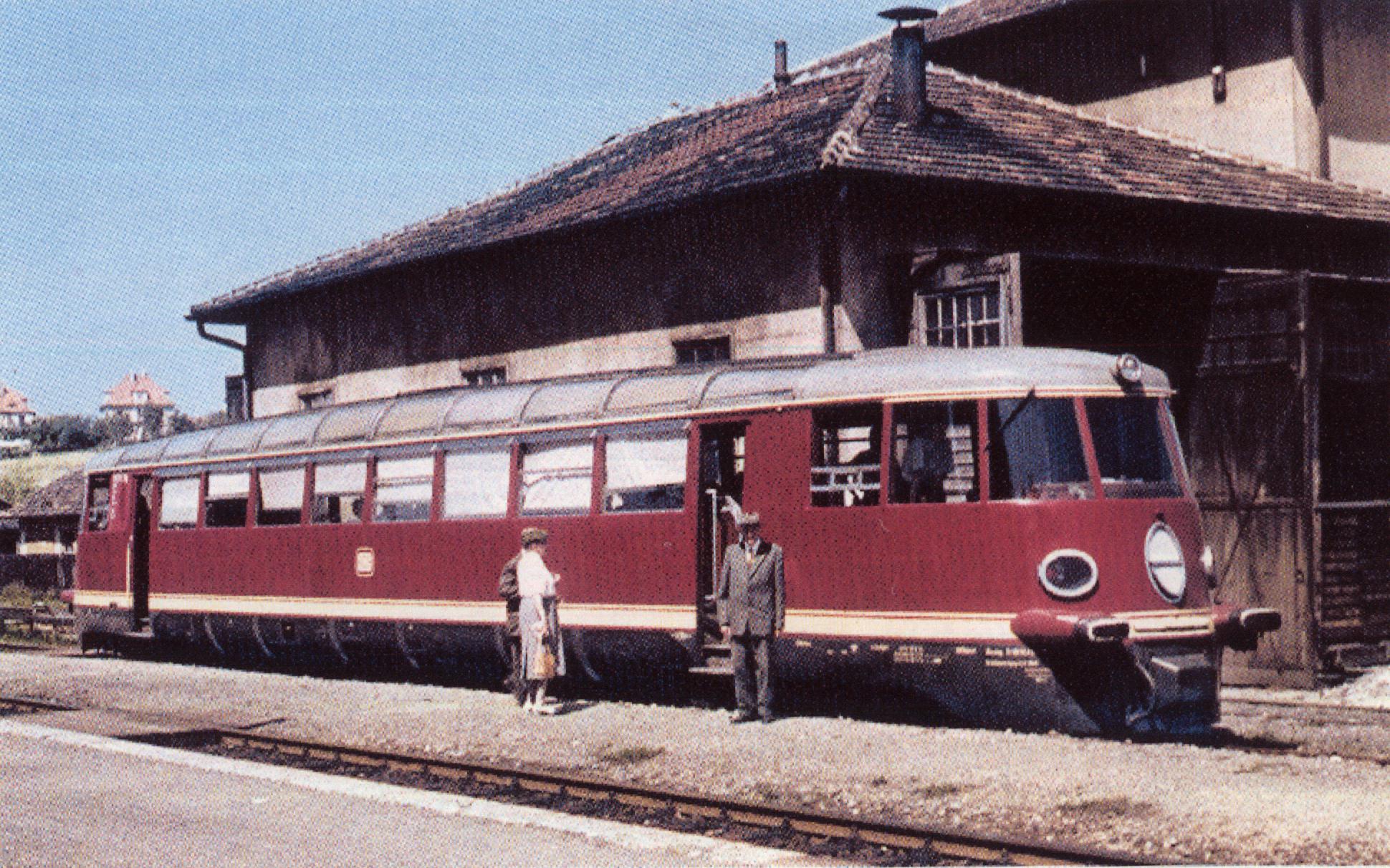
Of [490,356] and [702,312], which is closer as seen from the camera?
[702,312]

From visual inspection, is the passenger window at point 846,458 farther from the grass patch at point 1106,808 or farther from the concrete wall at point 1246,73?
the concrete wall at point 1246,73

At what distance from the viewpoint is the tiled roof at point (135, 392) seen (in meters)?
184

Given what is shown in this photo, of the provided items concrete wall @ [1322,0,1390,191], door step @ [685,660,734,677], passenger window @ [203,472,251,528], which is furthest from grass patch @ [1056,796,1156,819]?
concrete wall @ [1322,0,1390,191]

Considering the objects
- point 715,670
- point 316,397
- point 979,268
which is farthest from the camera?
point 316,397

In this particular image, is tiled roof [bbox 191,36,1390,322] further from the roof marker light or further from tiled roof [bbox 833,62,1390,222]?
Answer: the roof marker light

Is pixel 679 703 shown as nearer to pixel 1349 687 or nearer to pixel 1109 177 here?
pixel 1349 687

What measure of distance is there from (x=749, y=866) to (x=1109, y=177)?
44.4 ft

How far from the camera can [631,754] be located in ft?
39.1

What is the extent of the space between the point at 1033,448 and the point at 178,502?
509 inches

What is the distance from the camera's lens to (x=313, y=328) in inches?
1091

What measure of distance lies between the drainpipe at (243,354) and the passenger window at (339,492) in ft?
38.7

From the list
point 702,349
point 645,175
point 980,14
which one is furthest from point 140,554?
point 980,14

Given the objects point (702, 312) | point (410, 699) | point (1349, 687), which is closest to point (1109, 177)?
point (702, 312)

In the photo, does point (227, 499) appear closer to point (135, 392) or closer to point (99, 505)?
point (99, 505)
